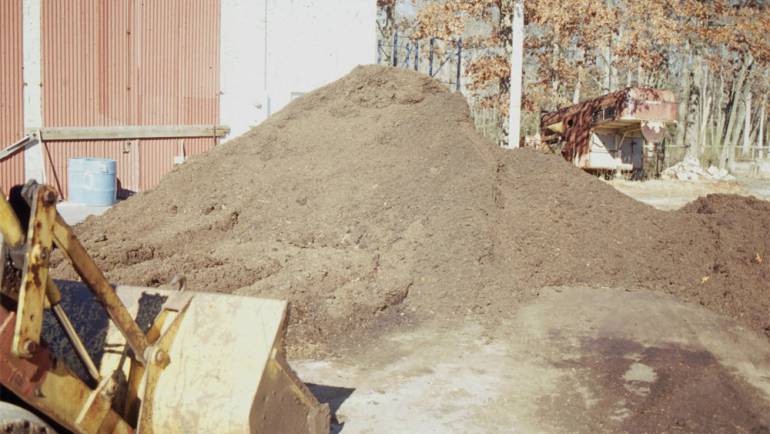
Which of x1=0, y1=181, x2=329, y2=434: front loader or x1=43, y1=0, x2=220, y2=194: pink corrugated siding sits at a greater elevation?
x1=43, y1=0, x2=220, y2=194: pink corrugated siding

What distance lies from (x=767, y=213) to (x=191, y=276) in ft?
27.6

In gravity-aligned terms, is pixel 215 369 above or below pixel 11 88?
below

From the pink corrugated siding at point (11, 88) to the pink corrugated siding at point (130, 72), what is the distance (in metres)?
0.48

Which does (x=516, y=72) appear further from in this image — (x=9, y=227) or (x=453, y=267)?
(x=9, y=227)

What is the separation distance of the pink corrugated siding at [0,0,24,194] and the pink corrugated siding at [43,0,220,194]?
0.48 meters

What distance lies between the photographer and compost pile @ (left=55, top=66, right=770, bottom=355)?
26.0ft

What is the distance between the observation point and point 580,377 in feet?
19.9

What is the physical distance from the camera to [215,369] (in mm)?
3662

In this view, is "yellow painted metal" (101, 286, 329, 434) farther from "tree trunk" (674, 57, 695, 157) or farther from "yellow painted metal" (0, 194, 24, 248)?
"tree trunk" (674, 57, 695, 157)

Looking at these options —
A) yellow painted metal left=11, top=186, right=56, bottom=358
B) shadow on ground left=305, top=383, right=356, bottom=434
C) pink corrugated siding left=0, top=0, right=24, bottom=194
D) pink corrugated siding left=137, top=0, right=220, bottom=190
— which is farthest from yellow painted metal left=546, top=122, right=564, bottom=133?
yellow painted metal left=11, top=186, right=56, bottom=358

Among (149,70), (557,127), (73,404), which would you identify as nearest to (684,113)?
(557,127)

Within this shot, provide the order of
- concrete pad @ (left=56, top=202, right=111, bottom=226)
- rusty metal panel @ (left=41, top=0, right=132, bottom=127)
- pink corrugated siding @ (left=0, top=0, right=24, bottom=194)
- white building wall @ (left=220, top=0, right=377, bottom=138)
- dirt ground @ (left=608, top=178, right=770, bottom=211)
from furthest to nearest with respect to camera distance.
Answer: dirt ground @ (left=608, top=178, right=770, bottom=211) → white building wall @ (left=220, top=0, right=377, bottom=138) → rusty metal panel @ (left=41, top=0, right=132, bottom=127) → pink corrugated siding @ (left=0, top=0, right=24, bottom=194) → concrete pad @ (left=56, top=202, right=111, bottom=226)

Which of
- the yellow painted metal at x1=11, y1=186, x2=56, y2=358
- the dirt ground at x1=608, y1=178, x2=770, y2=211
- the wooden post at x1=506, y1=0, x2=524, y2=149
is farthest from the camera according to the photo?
the dirt ground at x1=608, y1=178, x2=770, y2=211

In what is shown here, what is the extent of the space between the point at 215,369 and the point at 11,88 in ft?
41.7
